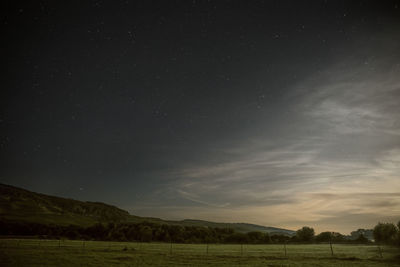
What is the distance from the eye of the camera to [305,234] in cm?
11406

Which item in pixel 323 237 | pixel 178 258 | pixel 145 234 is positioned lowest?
pixel 178 258

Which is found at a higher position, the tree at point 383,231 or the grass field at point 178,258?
the tree at point 383,231

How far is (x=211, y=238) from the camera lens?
12075 cm

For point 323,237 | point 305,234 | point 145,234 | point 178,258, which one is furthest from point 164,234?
point 178,258

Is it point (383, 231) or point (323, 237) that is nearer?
point (383, 231)

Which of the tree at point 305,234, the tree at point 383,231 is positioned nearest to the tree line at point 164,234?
the tree at point 305,234

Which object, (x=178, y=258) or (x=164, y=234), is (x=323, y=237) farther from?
(x=178, y=258)

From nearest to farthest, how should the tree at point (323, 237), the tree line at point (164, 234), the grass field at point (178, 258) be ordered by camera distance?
the grass field at point (178, 258)
the tree at point (323, 237)
the tree line at point (164, 234)

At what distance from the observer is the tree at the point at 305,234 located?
4325 inches

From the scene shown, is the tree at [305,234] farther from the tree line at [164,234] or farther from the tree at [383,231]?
the tree at [383,231]

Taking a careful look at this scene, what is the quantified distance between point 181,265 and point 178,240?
3588 inches

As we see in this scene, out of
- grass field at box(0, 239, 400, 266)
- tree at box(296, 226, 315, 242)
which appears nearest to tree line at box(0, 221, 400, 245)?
tree at box(296, 226, 315, 242)

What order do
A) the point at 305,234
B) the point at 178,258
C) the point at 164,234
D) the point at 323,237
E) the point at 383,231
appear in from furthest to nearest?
the point at 164,234 < the point at 305,234 < the point at 323,237 < the point at 383,231 < the point at 178,258

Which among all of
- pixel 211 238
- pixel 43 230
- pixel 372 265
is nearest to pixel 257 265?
pixel 372 265
